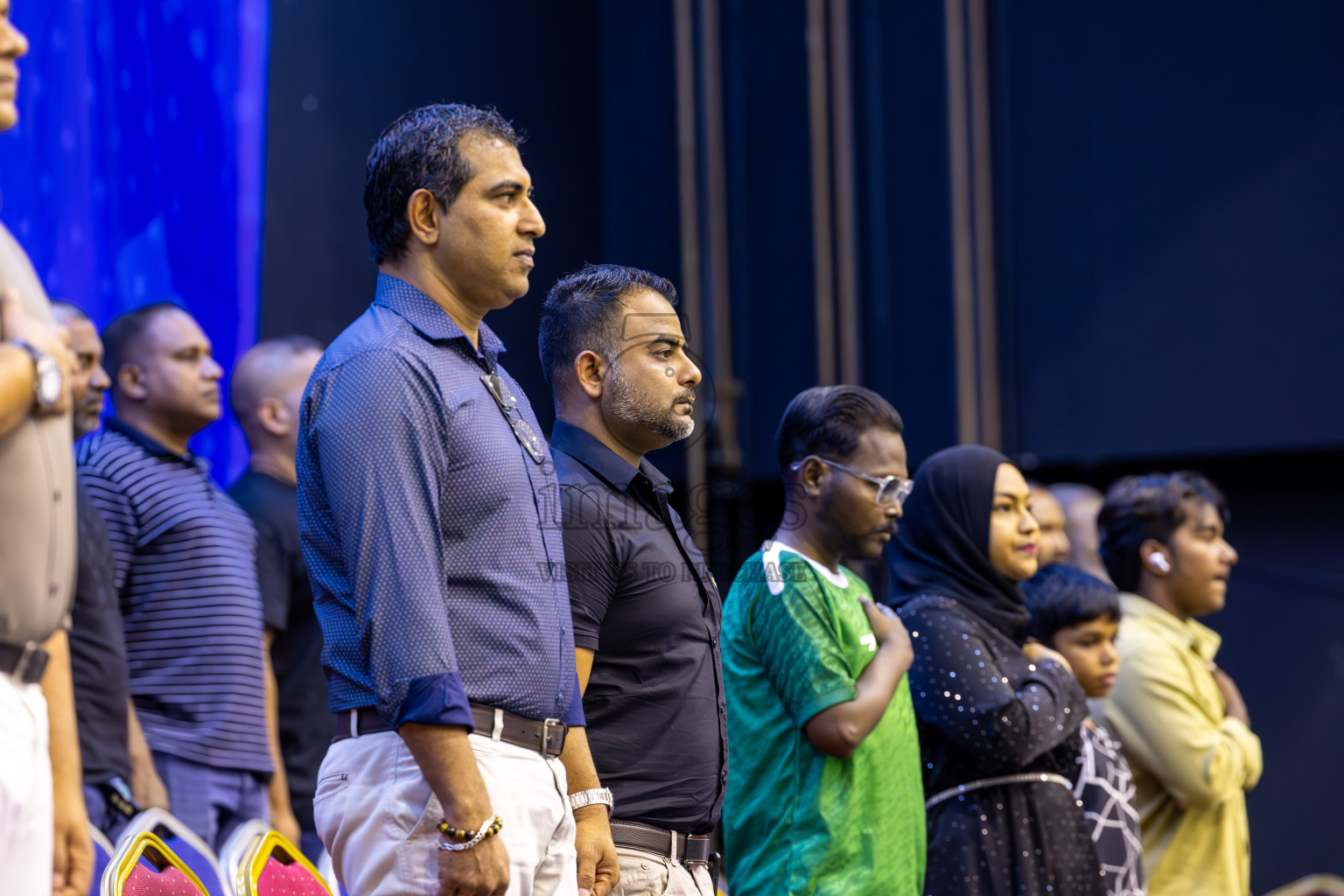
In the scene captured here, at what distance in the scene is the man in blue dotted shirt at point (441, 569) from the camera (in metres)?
1.71

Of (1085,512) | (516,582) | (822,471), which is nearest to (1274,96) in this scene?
(1085,512)

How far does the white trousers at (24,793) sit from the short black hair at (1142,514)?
10.3ft

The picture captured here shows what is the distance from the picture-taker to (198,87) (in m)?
4.67

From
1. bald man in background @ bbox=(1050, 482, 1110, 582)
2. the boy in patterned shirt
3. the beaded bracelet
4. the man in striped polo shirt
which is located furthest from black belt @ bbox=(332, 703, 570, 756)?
bald man in background @ bbox=(1050, 482, 1110, 582)

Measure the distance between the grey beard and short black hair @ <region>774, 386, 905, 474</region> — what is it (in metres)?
0.55

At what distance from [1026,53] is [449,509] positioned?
497 centimetres

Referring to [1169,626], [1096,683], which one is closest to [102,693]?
[1096,683]

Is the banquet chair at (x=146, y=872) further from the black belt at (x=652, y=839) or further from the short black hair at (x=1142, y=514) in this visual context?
the short black hair at (x=1142, y=514)

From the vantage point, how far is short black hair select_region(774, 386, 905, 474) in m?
2.87

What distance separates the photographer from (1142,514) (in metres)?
4.01

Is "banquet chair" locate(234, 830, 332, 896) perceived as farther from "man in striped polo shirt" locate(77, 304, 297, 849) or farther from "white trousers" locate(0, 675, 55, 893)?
"man in striped polo shirt" locate(77, 304, 297, 849)

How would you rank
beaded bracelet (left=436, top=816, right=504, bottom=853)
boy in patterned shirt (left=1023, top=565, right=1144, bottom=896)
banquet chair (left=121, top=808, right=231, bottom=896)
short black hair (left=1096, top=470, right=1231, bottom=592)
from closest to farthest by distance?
1. beaded bracelet (left=436, top=816, right=504, bottom=853)
2. banquet chair (left=121, top=808, right=231, bottom=896)
3. boy in patterned shirt (left=1023, top=565, right=1144, bottom=896)
4. short black hair (left=1096, top=470, right=1231, bottom=592)

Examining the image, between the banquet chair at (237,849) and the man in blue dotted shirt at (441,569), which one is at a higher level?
the man in blue dotted shirt at (441,569)

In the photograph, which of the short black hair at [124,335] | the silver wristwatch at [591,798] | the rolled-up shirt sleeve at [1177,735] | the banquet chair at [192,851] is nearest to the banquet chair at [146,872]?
the banquet chair at [192,851]
